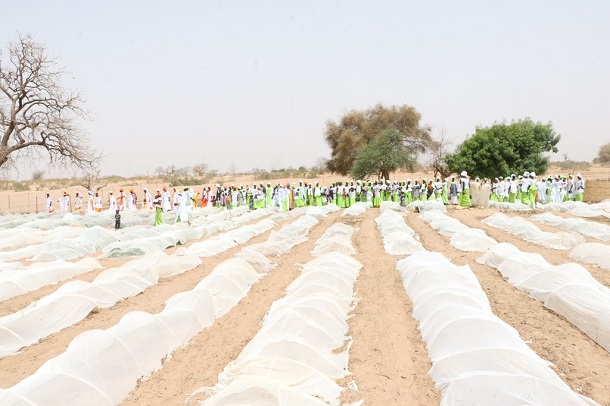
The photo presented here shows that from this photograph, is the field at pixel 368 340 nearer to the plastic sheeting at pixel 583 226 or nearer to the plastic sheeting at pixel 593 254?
the plastic sheeting at pixel 593 254

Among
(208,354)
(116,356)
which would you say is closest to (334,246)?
(208,354)

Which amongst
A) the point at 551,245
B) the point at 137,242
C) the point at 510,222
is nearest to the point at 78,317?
the point at 137,242

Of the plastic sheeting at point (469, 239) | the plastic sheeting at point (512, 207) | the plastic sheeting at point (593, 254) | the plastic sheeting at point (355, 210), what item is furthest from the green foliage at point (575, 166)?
the plastic sheeting at point (593, 254)

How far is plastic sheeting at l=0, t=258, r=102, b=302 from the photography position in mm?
9327

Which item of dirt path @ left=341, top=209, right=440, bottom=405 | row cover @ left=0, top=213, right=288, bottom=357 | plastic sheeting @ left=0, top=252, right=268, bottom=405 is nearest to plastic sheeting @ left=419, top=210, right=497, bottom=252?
dirt path @ left=341, top=209, right=440, bottom=405

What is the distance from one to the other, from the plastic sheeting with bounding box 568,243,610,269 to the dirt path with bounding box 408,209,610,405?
2.06 meters

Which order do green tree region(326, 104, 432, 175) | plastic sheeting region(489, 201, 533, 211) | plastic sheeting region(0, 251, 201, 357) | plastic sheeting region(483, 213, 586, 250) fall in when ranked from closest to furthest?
1. plastic sheeting region(0, 251, 201, 357)
2. plastic sheeting region(483, 213, 586, 250)
3. plastic sheeting region(489, 201, 533, 211)
4. green tree region(326, 104, 432, 175)

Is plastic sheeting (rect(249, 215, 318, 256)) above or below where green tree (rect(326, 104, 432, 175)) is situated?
below

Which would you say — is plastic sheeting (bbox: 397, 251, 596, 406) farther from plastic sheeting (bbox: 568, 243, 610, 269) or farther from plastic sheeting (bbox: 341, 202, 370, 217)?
Answer: plastic sheeting (bbox: 341, 202, 370, 217)

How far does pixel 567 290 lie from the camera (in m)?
6.91

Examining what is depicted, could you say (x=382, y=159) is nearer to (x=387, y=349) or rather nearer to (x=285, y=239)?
(x=285, y=239)

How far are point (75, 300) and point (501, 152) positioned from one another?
27.5 metres

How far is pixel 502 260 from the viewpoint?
9.70m

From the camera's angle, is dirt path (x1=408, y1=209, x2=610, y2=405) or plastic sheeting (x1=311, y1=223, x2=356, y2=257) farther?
plastic sheeting (x1=311, y1=223, x2=356, y2=257)
